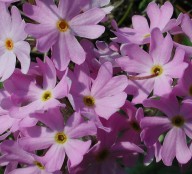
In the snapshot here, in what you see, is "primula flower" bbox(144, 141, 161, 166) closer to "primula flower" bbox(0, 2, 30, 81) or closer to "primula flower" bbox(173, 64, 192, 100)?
"primula flower" bbox(173, 64, 192, 100)

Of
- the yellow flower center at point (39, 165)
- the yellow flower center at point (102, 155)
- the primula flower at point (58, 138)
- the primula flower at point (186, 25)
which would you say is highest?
the primula flower at point (186, 25)

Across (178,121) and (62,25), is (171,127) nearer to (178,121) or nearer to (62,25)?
(178,121)

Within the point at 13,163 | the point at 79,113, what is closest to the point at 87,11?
the point at 79,113

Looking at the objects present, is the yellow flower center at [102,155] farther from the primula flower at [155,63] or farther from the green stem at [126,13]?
the green stem at [126,13]

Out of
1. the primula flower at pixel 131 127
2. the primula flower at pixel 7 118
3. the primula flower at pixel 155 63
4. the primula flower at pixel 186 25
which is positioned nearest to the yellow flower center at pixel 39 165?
the primula flower at pixel 7 118

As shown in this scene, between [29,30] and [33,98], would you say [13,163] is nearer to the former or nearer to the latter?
[33,98]

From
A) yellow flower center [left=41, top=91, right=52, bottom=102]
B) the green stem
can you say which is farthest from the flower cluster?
the green stem

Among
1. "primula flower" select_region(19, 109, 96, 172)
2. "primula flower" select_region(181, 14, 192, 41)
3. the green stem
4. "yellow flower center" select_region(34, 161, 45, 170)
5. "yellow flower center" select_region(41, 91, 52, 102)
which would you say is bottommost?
the green stem
